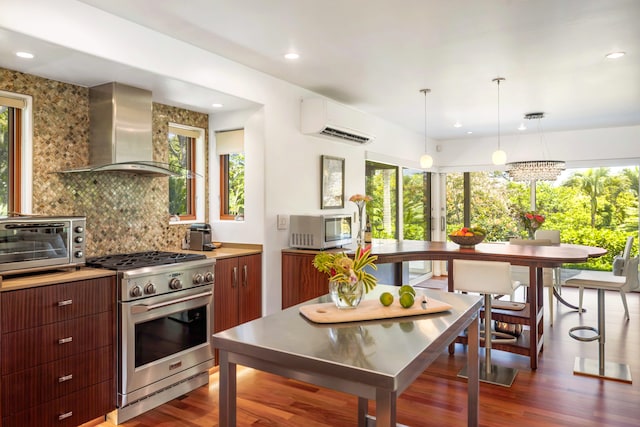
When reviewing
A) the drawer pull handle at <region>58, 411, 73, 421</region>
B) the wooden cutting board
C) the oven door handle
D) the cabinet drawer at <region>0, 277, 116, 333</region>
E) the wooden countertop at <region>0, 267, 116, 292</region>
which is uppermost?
the wooden countertop at <region>0, 267, 116, 292</region>

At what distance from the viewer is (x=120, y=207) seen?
3.35 metres

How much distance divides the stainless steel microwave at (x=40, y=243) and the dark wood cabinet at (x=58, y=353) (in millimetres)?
201

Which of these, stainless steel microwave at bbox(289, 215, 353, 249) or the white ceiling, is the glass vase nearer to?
the white ceiling

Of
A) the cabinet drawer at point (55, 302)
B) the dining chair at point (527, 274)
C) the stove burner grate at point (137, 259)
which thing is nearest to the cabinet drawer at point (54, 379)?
the cabinet drawer at point (55, 302)

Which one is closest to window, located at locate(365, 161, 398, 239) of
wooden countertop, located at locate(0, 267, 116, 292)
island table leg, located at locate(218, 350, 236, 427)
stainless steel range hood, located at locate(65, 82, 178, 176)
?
stainless steel range hood, located at locate(65, 82, 178, 176)

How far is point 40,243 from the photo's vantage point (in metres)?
2.49

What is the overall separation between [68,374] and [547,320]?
15.6 ft

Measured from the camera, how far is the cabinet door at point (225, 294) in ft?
11.1

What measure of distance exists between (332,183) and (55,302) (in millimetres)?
3007

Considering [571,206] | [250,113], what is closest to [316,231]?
[250,113]

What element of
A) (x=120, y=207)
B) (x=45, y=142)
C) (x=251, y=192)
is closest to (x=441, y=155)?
(x=251, y=192)

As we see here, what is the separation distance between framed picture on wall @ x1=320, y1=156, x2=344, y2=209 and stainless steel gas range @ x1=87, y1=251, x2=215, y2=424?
1.76 metres

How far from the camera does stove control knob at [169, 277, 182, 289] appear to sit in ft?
9.55

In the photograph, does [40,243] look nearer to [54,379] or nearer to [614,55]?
[54,379]
